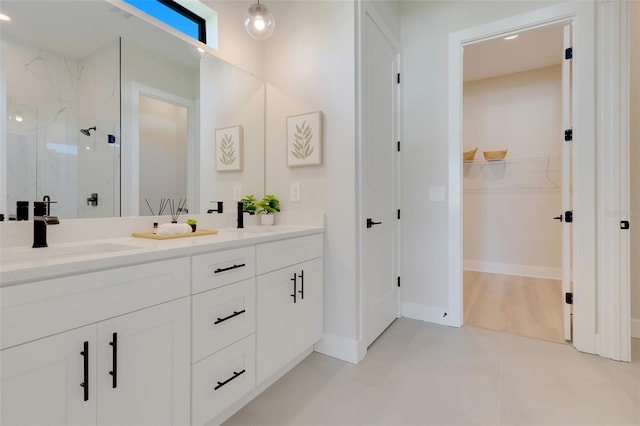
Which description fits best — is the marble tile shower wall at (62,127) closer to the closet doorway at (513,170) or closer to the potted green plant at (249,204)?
the potted green plant at (249,204)

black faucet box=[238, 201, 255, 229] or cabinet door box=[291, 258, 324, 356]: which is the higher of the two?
black faucet box=[238, 201, 255, 229]

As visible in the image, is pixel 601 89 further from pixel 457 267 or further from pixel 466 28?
pixel 457 267

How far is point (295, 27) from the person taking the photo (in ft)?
7.26

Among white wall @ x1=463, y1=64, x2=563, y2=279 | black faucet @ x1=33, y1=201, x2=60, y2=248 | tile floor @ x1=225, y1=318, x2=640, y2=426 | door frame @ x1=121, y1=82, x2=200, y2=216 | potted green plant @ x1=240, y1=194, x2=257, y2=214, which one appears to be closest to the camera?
black faucet @ x1=33, y1=201, x2=60, y2=248

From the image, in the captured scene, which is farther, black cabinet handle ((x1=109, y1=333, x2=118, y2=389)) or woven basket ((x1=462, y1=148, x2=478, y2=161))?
woven basket ((x1=462, y1=148, x2=478, y2=161))

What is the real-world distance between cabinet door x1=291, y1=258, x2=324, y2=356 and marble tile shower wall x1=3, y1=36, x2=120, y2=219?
1.09 meters

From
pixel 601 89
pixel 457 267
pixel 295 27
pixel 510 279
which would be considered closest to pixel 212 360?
pixel 457 267

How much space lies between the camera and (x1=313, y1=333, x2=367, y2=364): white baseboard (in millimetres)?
1968

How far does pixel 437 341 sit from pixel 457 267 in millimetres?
615

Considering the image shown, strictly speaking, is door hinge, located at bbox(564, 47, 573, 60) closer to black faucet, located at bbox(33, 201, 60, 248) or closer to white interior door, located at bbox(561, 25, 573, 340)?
white interior door, located at bbox(561, 25, 573, 340)

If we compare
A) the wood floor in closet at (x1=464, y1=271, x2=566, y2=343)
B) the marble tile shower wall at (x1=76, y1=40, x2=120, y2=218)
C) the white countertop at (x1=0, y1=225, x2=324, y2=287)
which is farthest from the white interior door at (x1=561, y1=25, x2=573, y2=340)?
the marble tile shower wall at (x1=76, y1=40, x2=120, y2=218)

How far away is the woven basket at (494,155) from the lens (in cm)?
410

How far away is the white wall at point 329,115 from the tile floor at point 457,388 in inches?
13.6

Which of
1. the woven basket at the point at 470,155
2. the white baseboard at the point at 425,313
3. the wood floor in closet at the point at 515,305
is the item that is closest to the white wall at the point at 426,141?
the white baseboard at the point at 425,313
